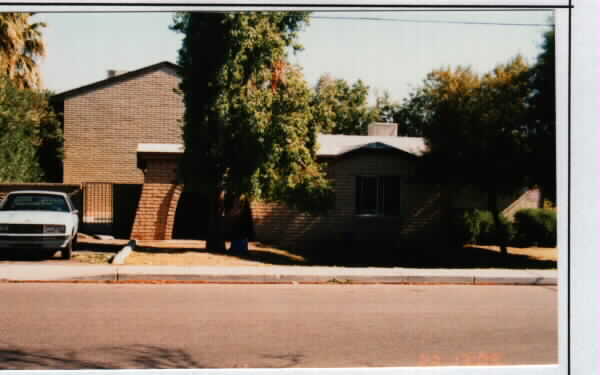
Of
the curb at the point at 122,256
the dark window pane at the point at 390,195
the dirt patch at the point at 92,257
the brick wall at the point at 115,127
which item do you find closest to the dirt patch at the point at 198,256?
the curb at the point at 122,256

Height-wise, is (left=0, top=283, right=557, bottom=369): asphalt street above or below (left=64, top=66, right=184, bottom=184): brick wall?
below

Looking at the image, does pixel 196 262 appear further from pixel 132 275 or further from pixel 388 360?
pixel 388 360

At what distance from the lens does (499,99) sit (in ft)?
51.2

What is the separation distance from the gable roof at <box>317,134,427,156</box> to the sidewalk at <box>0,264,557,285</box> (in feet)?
21.4

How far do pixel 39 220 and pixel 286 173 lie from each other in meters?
5.50

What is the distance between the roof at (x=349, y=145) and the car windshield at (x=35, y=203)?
14.3 ft

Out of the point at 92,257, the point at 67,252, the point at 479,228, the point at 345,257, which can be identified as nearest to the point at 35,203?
the point at 67,252

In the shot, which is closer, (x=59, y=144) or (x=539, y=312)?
(x=539, y=312)

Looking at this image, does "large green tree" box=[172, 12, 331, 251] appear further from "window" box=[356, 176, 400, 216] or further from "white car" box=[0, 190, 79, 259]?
"window" box=[356, 176, 400, 216]

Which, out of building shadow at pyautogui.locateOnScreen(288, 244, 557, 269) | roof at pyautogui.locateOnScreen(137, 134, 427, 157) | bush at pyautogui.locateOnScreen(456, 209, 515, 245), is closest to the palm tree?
roof at pyautogui.locateOnScreen(137, 134, 427, 157)

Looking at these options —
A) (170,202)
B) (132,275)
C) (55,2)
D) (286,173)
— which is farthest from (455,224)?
(55,2)

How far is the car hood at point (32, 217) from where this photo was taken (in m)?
12.6

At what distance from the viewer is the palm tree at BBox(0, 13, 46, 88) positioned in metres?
22.7

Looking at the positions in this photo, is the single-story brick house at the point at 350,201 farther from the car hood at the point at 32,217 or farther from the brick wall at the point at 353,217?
the car hood at the point at 32,217
